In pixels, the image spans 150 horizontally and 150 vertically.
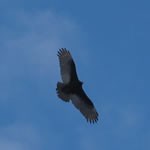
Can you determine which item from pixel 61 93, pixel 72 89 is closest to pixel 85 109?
pixel 72 89

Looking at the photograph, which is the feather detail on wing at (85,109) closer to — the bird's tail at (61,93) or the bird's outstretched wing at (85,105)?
the bird's outstretched wing at (85,105)

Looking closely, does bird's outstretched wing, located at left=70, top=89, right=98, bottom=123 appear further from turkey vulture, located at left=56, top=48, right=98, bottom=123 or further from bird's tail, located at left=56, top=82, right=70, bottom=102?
bird's tail, located at left=56, top=82, right=70, bottom=102

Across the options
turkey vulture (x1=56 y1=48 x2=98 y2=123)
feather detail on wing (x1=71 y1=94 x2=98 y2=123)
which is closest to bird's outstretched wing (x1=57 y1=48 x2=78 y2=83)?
turkey vulture (x1=56 y1=48 x2=98 y2=123)

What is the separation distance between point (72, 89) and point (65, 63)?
1.27 meters

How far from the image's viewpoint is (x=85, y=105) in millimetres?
21953

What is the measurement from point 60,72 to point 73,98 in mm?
1325

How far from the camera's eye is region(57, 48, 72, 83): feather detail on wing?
21.5 metres

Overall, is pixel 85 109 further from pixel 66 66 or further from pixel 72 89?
pixel 66 66

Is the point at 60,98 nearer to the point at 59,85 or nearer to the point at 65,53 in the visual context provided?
the point at 59,85

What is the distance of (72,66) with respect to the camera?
21859 mm

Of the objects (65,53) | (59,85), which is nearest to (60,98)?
(59,85)

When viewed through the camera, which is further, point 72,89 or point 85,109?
point 85,109

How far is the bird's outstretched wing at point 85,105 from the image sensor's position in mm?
21531

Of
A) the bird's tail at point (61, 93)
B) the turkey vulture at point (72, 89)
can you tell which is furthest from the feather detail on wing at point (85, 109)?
the bird's tail at point (61, 93)
